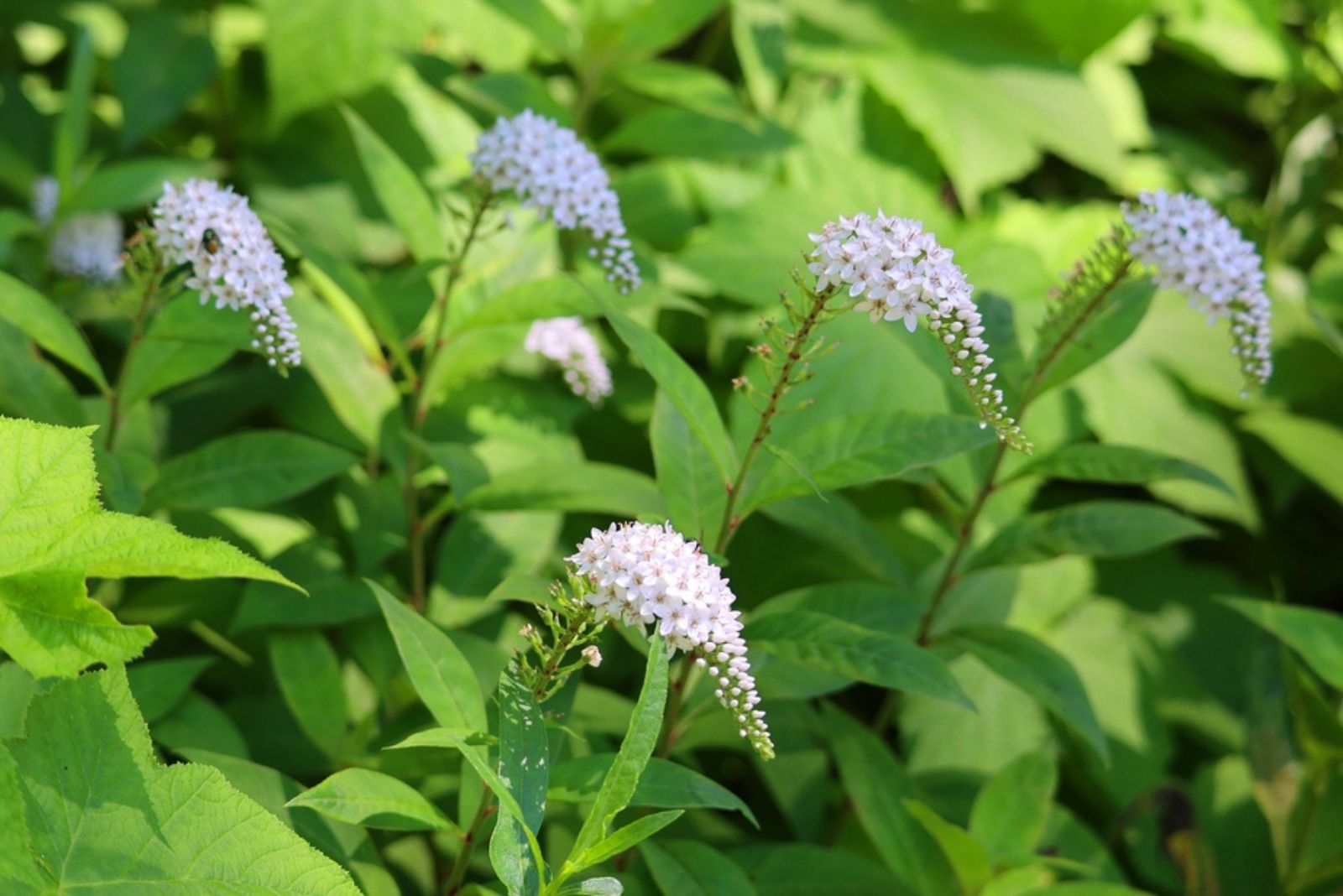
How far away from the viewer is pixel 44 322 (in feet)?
5.24

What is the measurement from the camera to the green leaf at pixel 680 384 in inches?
55.8

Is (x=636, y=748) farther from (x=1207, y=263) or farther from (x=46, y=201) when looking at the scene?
(x=46, y=201)

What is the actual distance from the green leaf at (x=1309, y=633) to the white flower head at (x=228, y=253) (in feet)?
4.50

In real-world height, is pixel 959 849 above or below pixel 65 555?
below

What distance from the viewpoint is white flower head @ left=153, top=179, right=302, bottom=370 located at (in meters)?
1.52

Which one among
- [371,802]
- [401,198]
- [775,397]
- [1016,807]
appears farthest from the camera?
[401,198]

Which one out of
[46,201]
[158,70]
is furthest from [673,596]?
[158,70]

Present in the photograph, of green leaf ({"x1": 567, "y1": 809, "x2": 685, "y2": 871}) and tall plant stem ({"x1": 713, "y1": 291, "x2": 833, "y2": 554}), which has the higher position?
tall plant stem ({"x1": 713, "y1": 291, "x2": 833, "y2": 554})

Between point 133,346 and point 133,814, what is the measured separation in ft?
2.14

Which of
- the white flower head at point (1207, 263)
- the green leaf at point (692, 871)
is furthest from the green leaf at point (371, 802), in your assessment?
the white flower head at point (1207, 263)

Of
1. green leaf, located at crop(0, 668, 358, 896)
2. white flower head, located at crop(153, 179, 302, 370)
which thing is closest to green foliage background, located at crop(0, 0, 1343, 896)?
green leaf, located at crop(0, 668, 358, 896)

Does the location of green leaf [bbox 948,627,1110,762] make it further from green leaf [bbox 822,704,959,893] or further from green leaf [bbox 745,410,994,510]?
green leaf [bbox 745,410,994,510]

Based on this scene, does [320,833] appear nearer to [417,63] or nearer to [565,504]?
[565,504]

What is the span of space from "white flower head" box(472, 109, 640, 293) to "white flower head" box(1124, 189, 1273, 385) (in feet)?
2.28
